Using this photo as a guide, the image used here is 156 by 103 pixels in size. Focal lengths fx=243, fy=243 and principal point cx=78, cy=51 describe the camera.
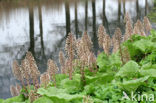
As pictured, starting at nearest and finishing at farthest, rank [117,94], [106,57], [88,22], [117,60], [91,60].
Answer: [117,94], [91,60], [117,60], [106,57], [88,22]

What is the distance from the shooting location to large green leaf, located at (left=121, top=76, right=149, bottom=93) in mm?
3229

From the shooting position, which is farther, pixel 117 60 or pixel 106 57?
pixel 106 57

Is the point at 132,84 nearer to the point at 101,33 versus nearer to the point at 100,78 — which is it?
the point at 100,78

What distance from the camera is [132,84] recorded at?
10.7 feet

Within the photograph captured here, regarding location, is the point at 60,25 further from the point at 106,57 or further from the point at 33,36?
the point at 106,57

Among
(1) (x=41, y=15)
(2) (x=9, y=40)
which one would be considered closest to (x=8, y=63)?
(2) (x=9, y=40)

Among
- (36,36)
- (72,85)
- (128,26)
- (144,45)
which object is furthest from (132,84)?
(36,36)

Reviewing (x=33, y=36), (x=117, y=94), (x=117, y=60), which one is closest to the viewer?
(x=117, y=94)

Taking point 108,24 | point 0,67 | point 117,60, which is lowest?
point 0,67

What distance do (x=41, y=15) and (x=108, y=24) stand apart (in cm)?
732

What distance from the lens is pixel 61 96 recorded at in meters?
3.07

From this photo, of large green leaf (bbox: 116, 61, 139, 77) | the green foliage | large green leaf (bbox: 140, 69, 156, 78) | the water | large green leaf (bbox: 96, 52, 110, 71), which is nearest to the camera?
the green foliage

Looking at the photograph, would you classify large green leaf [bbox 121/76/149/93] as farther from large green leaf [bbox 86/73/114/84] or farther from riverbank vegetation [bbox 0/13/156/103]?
large green leaf [bbox 86/73/114/84]

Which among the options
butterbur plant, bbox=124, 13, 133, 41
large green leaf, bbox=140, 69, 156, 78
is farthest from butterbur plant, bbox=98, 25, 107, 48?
large green leaf, bbox=140, 69, 156, 78
